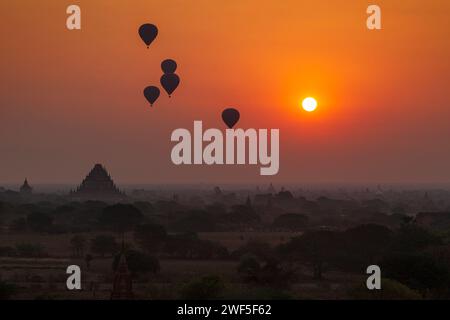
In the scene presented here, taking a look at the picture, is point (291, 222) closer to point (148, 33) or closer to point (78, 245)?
point (78, 245)

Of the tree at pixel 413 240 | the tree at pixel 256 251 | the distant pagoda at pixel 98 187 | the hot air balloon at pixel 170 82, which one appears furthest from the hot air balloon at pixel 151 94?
the distant pagoda at pixel 98 187

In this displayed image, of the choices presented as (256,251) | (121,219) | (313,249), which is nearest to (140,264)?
(256,251)

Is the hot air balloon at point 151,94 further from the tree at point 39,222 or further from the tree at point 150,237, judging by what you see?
the tree at point 39,222

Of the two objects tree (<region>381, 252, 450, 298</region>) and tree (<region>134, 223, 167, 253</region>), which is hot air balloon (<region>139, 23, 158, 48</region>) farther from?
tree (<region>134, 223, 167, 253</region>)
